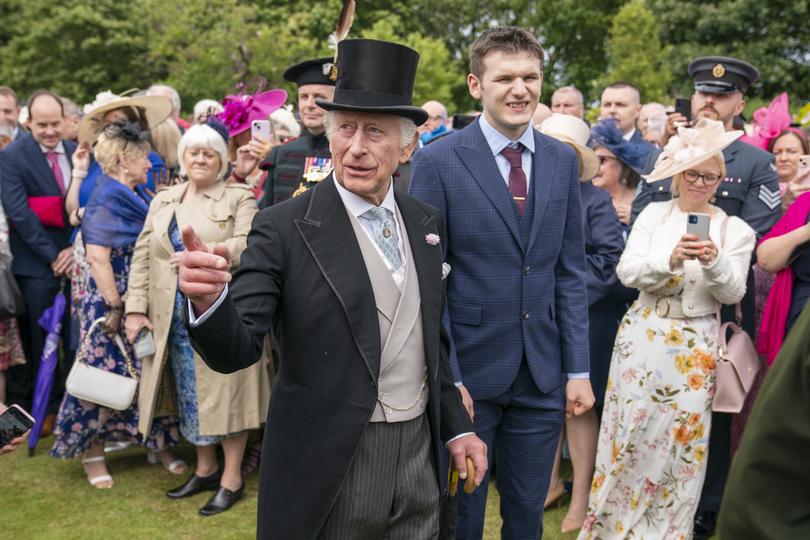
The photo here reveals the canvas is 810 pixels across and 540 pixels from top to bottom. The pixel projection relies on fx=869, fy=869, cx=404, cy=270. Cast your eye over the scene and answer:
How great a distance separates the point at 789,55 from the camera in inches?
988

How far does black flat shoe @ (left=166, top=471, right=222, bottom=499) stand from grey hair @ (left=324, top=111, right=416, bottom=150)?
3.33m

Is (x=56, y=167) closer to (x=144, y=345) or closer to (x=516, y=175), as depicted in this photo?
(x=144, y=345)

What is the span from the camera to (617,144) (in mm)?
5336

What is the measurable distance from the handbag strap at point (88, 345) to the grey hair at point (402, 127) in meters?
3.14

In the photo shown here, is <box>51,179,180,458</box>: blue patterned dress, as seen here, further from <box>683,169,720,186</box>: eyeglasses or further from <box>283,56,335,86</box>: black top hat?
<box>683,169,720,186</box>: eyeglasses

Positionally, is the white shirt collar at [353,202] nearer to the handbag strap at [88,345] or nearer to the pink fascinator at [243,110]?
the handbag strap at [88,345]

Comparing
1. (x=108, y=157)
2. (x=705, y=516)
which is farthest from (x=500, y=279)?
(x=108, y=157)

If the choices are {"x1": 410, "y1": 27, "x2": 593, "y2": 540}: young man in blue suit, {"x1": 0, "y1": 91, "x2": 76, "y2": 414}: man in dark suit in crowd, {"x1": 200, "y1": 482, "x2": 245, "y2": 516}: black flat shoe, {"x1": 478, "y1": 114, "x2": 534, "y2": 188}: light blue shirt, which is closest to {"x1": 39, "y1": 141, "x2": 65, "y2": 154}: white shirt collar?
{"x1": 0, "y1": 91, "x2": 76, "y2": 414}: man in dark suit in crowd

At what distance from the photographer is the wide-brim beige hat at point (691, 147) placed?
14.0 feet

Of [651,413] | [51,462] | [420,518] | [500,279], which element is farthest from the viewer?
[51,462]

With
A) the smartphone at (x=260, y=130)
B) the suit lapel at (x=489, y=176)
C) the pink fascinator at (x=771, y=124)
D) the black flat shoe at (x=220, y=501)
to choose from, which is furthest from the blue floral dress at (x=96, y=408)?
the pink fascinator at (x=771, y=124)

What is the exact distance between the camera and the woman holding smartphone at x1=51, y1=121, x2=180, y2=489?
5.36 m

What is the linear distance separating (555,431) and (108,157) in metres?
3.33

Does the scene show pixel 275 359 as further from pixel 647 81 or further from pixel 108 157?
pixel 647 81
